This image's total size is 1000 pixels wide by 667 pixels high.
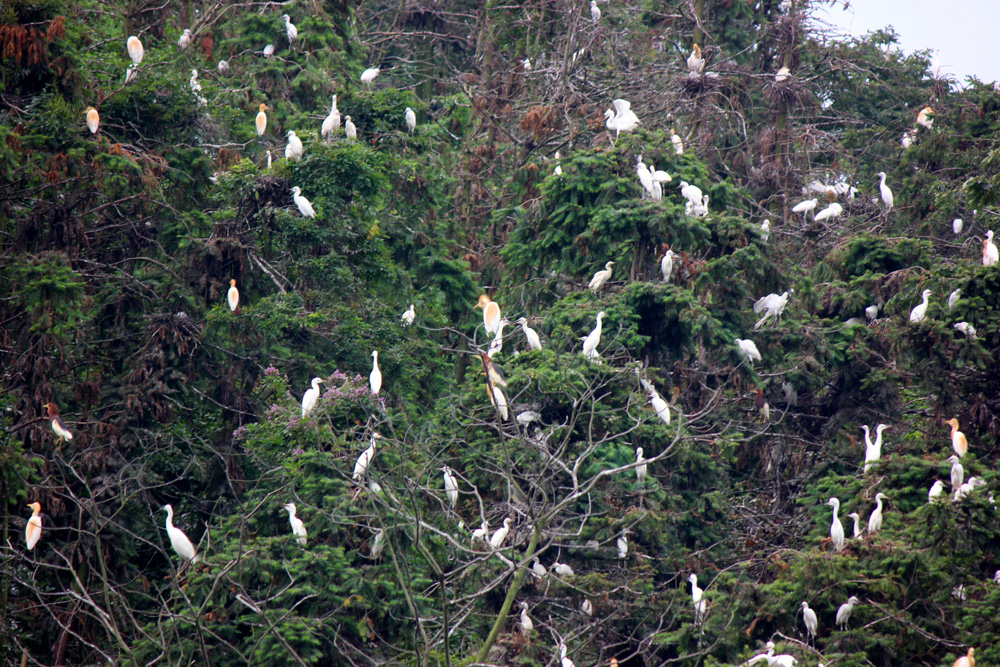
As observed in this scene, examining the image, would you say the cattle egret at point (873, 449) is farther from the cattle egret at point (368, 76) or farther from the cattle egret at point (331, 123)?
the cattle egret at point (368, 76)

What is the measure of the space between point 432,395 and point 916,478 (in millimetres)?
4883

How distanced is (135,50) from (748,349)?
637cm

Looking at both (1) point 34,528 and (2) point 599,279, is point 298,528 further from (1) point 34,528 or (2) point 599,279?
(2) point 599,279

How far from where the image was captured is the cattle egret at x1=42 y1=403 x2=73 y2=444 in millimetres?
6821

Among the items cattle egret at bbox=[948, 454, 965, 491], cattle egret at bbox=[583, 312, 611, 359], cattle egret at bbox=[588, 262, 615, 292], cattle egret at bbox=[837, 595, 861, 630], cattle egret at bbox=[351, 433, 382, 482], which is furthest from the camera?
cattle egret at bbox=[588, 262, 615, 292]

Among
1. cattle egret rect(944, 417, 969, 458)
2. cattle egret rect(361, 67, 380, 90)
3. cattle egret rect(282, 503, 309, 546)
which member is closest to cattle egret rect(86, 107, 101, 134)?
cattle egret rect(361, 67, 380, 90)

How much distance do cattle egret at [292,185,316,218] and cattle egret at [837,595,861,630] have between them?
17.5ft

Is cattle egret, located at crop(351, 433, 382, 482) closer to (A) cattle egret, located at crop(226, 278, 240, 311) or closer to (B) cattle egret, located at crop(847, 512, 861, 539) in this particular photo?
(A) cattle egret, located at crop(226, 278, 240, 311)

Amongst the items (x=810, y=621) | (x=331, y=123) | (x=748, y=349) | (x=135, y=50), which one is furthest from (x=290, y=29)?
(x=810, y=621)

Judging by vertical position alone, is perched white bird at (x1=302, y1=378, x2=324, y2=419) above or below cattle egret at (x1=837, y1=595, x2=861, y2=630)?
above

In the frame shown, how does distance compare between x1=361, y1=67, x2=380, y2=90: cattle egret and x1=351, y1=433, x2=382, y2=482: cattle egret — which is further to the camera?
x1=361, y1=67, x2=380, y2=90: cattle egret

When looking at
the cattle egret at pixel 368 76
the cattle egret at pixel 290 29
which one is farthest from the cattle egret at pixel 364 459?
the cattle egret at pixel 368 76

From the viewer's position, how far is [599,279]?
8391mm

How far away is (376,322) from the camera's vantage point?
9383mm
